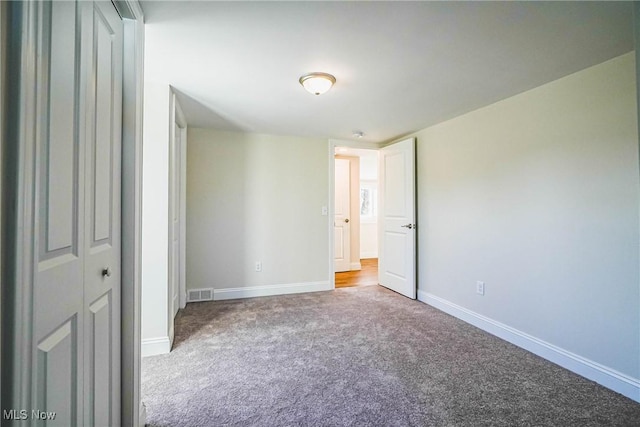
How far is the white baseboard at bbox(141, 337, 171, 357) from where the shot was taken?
7.21ft

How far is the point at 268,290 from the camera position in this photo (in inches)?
151

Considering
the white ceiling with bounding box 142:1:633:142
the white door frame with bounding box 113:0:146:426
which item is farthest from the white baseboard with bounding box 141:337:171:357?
the white ceiling with bounding box 142:1:633:142

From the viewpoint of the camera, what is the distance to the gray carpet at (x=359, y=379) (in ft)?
5.16

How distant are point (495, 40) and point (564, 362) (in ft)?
7.35

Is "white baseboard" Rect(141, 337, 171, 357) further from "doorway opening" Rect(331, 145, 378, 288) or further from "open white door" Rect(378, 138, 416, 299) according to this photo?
"doorway opening" Rect(331, 145, 378, 288)

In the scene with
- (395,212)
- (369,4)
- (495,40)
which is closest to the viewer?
(369,4)

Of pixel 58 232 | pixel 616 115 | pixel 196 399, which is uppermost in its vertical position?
pixel 616 115

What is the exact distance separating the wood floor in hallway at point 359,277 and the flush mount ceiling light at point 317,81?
296 cm

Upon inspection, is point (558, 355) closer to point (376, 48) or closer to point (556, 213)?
point (556, 213)

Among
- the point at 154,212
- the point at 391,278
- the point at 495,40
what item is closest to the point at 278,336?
the point at 154,212

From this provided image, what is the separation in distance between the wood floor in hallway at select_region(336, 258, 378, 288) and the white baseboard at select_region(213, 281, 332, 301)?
1.45ft

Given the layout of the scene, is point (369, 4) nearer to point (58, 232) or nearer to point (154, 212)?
point (58, 232)

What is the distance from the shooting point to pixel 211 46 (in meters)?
1.75

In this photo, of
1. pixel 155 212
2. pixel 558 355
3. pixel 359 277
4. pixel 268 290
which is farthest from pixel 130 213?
pixel 359 277
